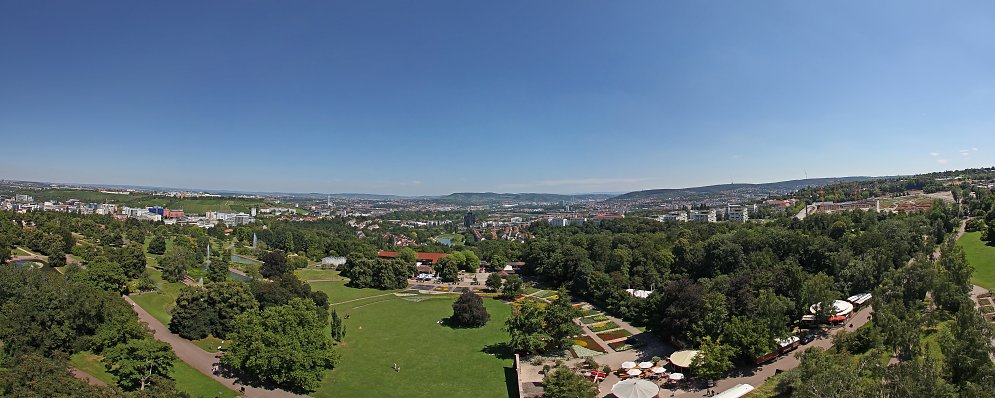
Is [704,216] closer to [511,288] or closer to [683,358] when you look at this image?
[511,288]

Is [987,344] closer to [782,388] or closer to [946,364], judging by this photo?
[946,364]

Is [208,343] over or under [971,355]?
under

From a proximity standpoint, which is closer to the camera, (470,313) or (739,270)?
(470,313)

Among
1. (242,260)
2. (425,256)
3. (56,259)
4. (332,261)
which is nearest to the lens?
(56,259)

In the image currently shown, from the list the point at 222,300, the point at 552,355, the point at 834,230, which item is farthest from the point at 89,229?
the point at 834,230

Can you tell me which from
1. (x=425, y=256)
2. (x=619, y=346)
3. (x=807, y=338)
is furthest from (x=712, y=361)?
(x=425, y=256)

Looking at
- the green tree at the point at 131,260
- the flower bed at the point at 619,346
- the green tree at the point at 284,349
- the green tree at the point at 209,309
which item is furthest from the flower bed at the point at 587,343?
the green tree at the point at 131,260

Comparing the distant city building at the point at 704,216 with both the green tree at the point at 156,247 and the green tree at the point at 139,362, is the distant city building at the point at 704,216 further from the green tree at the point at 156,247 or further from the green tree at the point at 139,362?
the green tree at the point at 139,362
